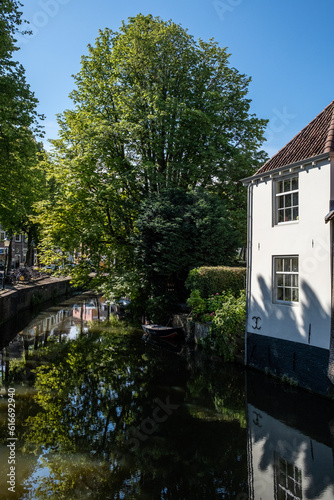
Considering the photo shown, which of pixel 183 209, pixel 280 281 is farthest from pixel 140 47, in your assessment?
pixel 280 281

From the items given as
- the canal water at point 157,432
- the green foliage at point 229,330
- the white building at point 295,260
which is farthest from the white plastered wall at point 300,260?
the canal water at point 157,432

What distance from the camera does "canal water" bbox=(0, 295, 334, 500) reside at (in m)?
6.11

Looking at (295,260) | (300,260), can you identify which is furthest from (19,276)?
(300,260)

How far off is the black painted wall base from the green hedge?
448 centimetres

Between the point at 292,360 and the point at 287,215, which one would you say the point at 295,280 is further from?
the point at 292,360

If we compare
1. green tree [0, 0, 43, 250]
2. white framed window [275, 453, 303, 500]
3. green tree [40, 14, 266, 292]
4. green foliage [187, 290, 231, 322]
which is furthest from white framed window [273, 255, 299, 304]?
green tree [0, 0, 43, 250]

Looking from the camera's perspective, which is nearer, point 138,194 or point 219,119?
point 219,119

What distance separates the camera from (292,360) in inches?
455

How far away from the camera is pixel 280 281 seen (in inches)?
495

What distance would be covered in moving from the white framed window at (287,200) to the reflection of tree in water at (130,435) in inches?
234

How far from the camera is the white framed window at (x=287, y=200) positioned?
40.1 ft

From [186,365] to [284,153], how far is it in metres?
8.82

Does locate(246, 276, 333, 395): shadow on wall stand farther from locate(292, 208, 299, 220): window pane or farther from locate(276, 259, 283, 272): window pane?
locate(292, 208, 299, 220): window pane

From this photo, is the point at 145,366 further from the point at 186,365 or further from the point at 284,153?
the point at 284,153
